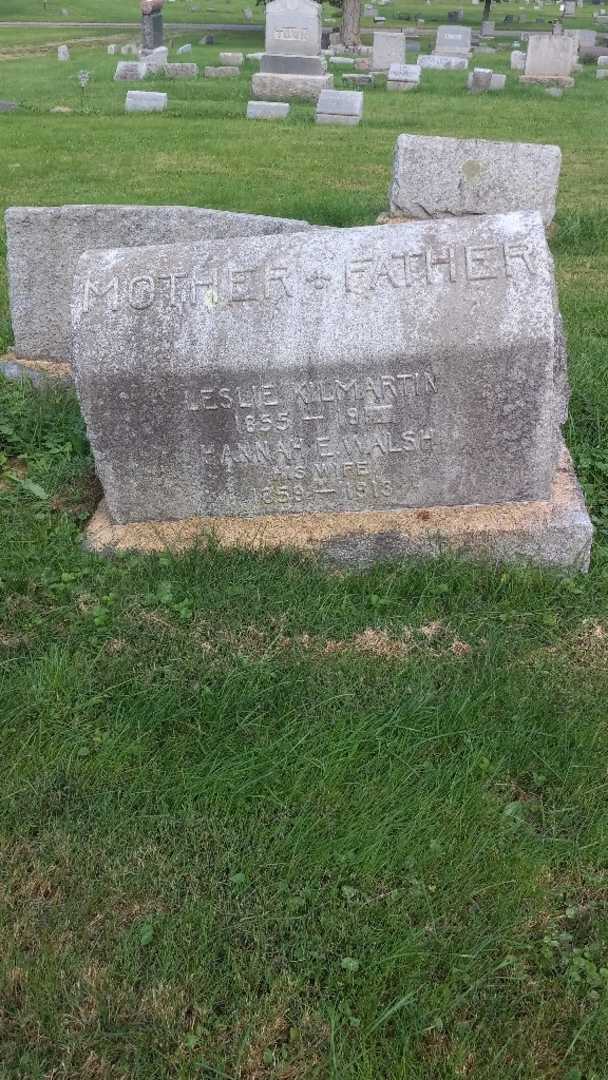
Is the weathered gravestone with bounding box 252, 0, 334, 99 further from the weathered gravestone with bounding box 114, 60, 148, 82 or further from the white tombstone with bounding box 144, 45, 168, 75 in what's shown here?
the white tombstone with bounding box 144, 45, 168, 75

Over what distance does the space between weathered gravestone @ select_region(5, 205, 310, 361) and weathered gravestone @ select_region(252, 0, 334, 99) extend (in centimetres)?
1403

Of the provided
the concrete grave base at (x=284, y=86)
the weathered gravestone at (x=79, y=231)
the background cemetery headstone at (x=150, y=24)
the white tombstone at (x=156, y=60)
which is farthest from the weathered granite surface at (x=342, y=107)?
the background cemetery headstone at (x=150, y=24)

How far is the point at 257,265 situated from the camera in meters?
3.29

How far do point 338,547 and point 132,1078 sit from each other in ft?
6.50

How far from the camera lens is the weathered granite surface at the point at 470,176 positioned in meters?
8.11

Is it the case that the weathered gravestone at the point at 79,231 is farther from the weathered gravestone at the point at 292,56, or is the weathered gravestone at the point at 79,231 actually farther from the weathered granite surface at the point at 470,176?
the weathered gravestone at the point at 292,56

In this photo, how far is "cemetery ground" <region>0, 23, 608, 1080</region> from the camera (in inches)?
77.9

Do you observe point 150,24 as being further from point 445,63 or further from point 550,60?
point 550,60

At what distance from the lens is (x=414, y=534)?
341cm

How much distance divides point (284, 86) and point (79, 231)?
47.0 feet

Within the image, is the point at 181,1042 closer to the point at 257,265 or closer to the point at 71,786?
the point at 71,786

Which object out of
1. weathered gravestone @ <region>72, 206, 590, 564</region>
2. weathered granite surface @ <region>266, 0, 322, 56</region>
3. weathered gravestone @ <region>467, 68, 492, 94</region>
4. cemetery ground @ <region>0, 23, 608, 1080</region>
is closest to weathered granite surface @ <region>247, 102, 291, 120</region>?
weathered granite surface @ <region>266, 0, 322, 56</region>

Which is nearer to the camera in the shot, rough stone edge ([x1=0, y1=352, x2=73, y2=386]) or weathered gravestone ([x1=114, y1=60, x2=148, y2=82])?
rough stone edge ([x1=0, y1=352, x2=73, y2=386])

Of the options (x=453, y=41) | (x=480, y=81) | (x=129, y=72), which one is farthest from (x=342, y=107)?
(x=453, y=41)
